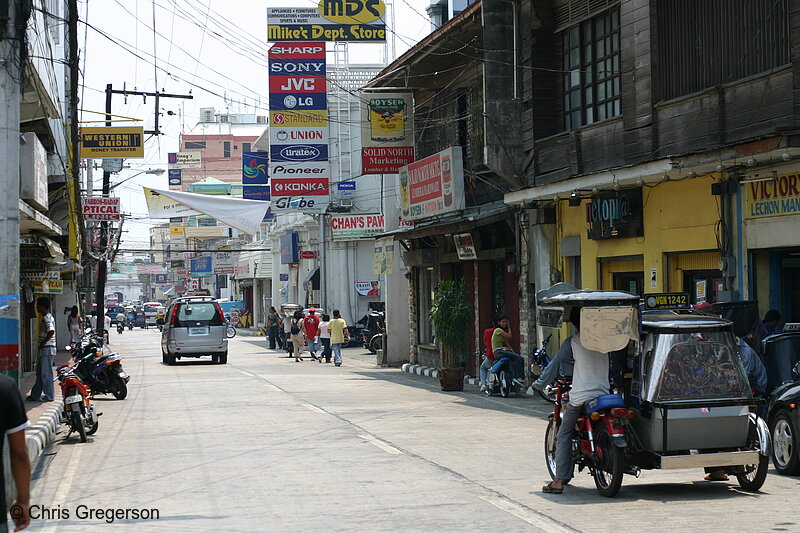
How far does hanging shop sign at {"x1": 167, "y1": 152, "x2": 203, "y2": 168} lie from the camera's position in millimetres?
124269

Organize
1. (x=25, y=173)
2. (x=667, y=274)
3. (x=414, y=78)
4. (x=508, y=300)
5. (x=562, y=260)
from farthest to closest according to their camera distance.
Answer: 1. (x=414, y=78)
2. (x=508, y=300)
3. (x=562, y=260)
4. (x=25, y=173)
5. (x=667, y=274)

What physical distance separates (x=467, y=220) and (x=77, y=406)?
1117cm

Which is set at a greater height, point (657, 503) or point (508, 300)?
point (508, 300)

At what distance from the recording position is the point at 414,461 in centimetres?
1180

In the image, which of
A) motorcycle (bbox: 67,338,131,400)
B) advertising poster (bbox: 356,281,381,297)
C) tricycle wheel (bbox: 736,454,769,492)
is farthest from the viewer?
advertising poster (bbox: 356,281,381,297)

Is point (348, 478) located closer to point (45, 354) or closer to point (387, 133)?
point (45, 354)

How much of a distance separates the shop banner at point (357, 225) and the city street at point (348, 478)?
70.0ft

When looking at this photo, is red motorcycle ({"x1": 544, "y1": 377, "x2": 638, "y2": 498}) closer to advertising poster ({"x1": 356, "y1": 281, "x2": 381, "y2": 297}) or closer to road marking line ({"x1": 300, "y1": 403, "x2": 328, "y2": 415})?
road marking line ({"x1": 300, "y1": 403, "x2": 328, "y2": 415})

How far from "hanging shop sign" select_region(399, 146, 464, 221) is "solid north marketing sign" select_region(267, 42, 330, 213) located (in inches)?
132

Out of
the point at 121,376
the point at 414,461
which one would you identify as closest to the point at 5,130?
the point at 121,376

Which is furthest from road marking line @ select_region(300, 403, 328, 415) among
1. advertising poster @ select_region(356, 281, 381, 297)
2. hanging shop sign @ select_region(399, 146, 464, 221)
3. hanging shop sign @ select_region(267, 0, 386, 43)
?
advertising poster @ select_region(356, 281, 381, 297)

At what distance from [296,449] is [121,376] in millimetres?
8657

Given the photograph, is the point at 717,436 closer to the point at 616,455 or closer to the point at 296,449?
the point at 616,455

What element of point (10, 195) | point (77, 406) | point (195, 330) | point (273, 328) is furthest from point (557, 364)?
point (273, 328)
